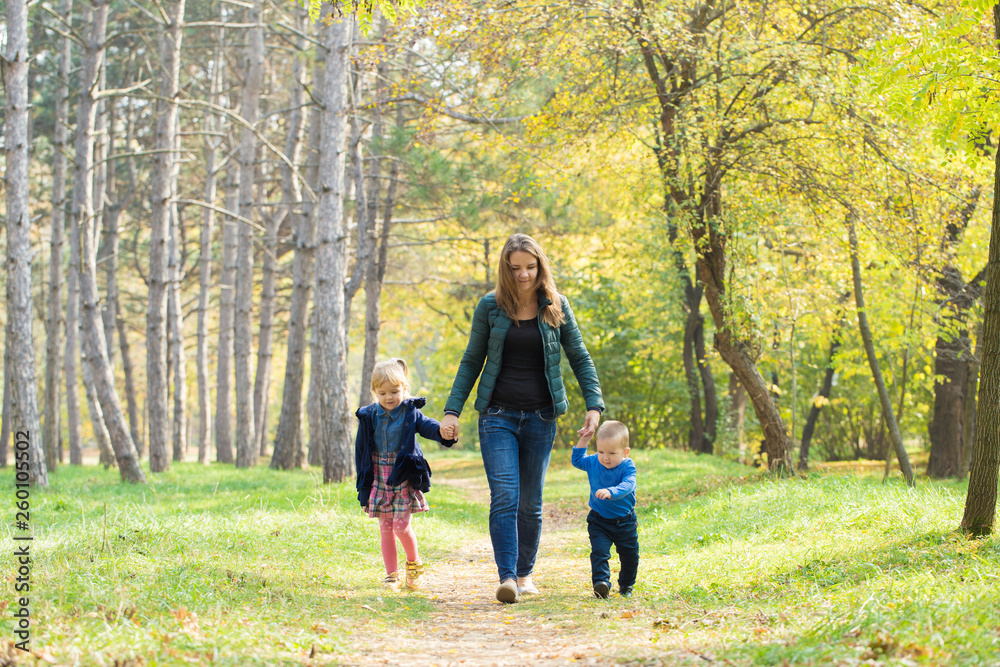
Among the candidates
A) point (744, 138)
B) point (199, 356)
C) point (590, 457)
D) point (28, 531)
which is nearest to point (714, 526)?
point (590, 457)

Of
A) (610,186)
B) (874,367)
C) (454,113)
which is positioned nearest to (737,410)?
(610,186)

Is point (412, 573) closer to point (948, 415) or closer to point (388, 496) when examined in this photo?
point (388, 496)

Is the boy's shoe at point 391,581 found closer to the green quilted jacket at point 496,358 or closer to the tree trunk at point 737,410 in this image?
the green quilted jacket at point 496,358

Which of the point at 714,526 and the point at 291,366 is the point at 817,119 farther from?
the point at 291,366

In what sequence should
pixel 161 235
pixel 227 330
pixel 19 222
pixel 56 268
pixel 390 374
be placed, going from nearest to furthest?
pixel 390 374 → pixel 19 222 → pixel 161 235 → pixel 56 268 → pixel 227 330

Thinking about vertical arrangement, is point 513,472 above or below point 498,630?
above

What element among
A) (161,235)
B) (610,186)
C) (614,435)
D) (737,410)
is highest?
(610,186)

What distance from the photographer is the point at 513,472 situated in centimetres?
492

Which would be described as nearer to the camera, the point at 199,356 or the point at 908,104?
the point at 908,104

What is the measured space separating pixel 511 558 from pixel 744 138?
706 cm

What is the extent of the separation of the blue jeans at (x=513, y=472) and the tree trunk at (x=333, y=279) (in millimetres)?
6352

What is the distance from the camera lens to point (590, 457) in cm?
504

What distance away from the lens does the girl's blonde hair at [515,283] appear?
4945 mm

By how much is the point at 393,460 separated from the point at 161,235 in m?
10.6
